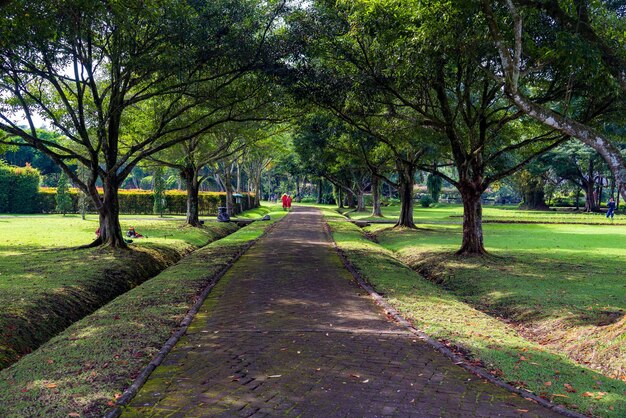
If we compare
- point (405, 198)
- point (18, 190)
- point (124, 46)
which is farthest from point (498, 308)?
point (18, 190)

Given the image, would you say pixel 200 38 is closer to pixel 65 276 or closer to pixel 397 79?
pixel 397 79

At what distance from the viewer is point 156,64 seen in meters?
13.1

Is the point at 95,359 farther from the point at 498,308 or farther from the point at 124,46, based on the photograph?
the point at 124,46

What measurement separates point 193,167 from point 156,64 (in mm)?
14957

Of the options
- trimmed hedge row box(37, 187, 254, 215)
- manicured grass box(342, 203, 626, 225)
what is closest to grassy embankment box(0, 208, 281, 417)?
manicured grass box(342, 203, 626, 225)

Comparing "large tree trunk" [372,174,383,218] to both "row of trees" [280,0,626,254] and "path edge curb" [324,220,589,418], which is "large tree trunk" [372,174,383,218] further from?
"path edge curb" [324,220,589,418]

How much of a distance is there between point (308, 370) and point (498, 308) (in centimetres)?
606

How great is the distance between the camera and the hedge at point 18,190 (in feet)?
128

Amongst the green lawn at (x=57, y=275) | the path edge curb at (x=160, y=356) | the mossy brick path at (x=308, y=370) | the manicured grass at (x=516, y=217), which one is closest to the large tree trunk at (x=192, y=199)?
the green lawn at (x=57, y=275)

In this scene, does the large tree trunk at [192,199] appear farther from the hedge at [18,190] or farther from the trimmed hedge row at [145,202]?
the hedge at [18,190]

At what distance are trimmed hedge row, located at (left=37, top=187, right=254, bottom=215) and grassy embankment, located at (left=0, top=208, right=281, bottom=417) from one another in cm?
3389

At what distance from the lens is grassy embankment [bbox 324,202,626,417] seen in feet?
19.1

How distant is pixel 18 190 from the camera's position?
131 ft

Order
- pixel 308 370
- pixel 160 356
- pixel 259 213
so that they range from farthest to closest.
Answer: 1. pixel 259 213
2. pixel 160 356
3. pixel 308 370
